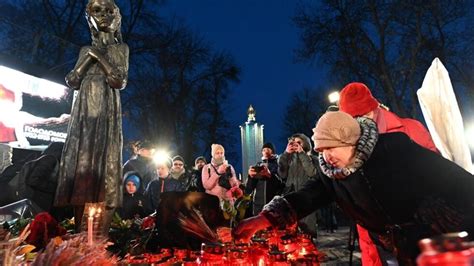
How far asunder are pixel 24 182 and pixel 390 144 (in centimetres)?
771

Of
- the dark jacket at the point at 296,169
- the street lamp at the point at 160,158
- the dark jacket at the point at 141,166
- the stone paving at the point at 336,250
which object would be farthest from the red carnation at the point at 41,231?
the street lamp at the point at 160,158

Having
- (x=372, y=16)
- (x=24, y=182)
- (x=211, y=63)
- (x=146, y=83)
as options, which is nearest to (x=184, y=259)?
(x=24, y=182)

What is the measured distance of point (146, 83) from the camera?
23.5m

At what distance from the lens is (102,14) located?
3.61 m

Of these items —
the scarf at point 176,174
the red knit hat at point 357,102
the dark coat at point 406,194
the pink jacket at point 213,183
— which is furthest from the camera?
the scarf at point 176,174

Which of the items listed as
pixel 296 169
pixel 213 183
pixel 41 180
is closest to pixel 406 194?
pixel 296 169

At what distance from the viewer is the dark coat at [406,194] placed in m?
1.85

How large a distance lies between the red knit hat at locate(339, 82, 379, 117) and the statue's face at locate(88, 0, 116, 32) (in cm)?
233

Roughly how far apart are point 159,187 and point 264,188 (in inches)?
76.0

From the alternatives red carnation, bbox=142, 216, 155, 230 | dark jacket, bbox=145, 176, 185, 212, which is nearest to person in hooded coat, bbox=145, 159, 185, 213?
dark jacket, bbox=145, 176, 185, 212

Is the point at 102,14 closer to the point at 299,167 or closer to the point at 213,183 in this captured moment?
the point at 213,183

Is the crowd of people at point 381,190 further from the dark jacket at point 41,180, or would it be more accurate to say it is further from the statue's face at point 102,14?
the dark jacket at point 41,180

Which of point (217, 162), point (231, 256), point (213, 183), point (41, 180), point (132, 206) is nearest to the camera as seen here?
point (231, 256)

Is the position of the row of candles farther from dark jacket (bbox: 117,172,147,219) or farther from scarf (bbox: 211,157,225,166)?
scarf (bbox: 211,157,225,166)
